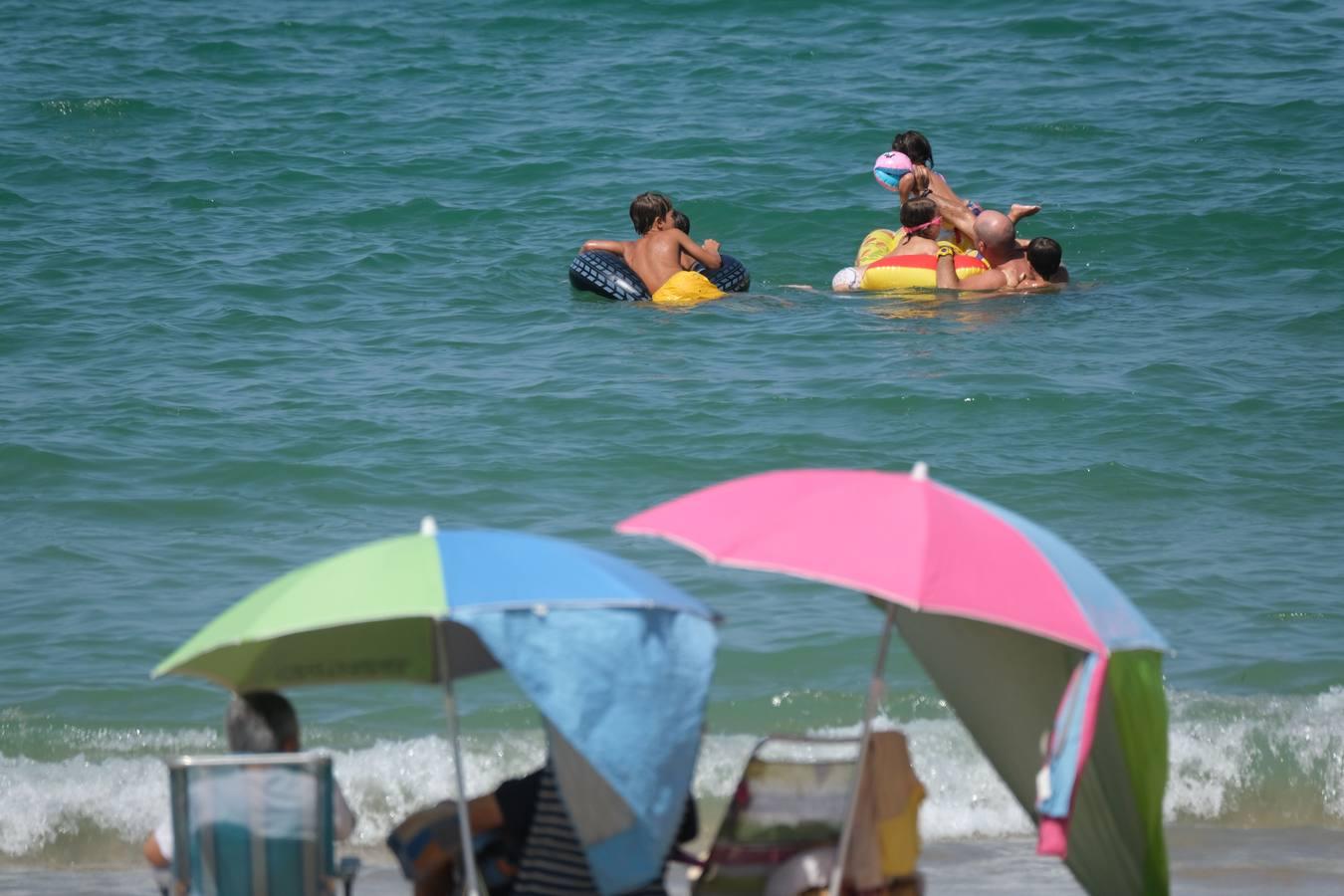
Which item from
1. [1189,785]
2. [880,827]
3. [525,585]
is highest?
[525,585]

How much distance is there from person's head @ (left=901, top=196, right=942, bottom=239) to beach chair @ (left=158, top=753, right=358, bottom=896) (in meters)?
8.80

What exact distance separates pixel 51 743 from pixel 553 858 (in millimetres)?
3236

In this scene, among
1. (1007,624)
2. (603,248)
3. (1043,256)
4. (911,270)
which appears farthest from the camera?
(603,248)

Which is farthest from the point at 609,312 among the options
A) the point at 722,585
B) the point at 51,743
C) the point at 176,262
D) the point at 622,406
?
the point at 51,743

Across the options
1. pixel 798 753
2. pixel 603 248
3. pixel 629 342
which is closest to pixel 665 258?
pixel 603 248

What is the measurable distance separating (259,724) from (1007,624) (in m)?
1.67

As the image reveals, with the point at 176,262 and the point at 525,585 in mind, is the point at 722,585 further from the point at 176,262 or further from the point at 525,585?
the point at 176,262

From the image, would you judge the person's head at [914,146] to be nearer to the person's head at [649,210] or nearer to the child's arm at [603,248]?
the person's head at [649,210]

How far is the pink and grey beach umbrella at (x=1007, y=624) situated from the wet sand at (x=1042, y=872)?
1.24 metres

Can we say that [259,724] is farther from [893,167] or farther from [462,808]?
[893,167]

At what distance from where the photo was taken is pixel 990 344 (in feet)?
36.4

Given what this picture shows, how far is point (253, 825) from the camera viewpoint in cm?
396

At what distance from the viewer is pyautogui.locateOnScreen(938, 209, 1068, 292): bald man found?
11984 millimetres

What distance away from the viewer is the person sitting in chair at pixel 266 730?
159 inches
